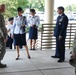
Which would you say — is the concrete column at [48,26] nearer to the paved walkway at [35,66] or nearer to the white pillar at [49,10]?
the white pillar at [49,10]

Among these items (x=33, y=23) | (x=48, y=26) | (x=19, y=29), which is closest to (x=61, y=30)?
(x=19, y=29)

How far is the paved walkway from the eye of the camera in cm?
510

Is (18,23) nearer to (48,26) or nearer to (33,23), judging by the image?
(33,23)

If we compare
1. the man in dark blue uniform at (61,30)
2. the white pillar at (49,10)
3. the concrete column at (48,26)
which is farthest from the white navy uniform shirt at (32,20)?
the man in dark blue uniform at (61,30)

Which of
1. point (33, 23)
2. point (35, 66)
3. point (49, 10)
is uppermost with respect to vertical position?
point (49, 10)

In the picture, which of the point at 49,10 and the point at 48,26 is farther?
the point at 49,10

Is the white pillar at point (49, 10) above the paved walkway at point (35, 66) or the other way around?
above

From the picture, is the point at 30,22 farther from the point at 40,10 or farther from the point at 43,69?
the point at 40,10

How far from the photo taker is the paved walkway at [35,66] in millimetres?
5102

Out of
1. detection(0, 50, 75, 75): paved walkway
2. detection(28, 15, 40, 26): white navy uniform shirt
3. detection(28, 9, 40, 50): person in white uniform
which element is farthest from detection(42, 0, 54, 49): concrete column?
detection(0, 50, 75, 75): paved walkway

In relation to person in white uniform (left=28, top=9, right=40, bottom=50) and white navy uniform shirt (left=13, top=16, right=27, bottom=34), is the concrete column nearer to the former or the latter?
person in white uniform (left=28, top=9, right=40, bottom=50)

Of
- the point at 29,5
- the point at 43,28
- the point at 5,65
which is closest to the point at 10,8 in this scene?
the point at 29,5

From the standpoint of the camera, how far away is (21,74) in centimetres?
495

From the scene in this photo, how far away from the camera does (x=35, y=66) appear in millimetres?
5594
